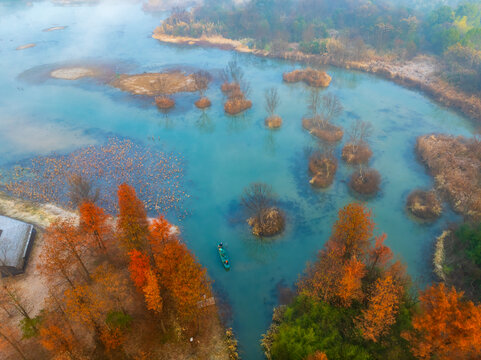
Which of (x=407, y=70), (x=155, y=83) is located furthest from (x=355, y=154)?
(x=155, y=83)

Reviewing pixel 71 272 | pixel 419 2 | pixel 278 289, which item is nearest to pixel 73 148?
pixel 71 272

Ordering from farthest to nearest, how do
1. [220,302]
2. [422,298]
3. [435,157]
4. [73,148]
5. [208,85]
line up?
1. [208,85]
2. [73,148]
3. [435,157]
4. [220,302]
5. [422,298]

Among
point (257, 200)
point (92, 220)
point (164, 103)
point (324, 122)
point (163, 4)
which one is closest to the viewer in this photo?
point (92, 220)

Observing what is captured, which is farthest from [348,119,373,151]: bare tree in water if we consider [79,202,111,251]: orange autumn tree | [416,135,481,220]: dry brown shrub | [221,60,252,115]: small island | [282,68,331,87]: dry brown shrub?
[79,202,111,251]: orange autumn tree

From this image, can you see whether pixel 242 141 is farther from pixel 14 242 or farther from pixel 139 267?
pixel 14 242

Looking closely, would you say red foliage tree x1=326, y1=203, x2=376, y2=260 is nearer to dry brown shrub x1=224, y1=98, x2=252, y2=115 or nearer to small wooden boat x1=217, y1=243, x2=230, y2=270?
small wooden boat x1=217, y1=243, x2=230, y2=270

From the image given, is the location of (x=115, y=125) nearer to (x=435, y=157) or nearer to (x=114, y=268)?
(x=114, y=268)
